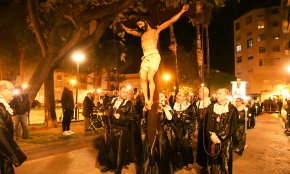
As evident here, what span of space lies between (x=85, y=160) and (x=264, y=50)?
73960 millimetres

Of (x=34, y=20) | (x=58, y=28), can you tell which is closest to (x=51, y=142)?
(x=58, y=28)

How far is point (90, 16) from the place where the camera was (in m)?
12.8

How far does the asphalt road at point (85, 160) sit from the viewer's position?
8383 millimetres

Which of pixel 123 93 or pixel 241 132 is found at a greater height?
pixel 123 93

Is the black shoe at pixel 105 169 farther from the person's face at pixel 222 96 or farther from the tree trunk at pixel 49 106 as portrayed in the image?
the tree trunk at pixel 49 106

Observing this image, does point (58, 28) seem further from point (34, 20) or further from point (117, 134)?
point (117, 134)

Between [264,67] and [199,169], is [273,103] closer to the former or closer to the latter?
[264,67]

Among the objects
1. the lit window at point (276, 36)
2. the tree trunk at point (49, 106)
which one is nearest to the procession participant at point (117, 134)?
the tree trunk at point (49, 106)

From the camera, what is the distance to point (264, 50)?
7712 centimetres

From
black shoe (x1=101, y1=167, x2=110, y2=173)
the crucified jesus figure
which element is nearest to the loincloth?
the crucified jesus figure

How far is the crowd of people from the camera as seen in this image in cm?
676

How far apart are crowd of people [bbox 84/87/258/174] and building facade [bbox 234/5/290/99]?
230ft

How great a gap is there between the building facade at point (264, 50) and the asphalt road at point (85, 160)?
66.6 meters

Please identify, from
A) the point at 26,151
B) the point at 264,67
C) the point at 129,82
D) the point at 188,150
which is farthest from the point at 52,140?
the point at 264,67
